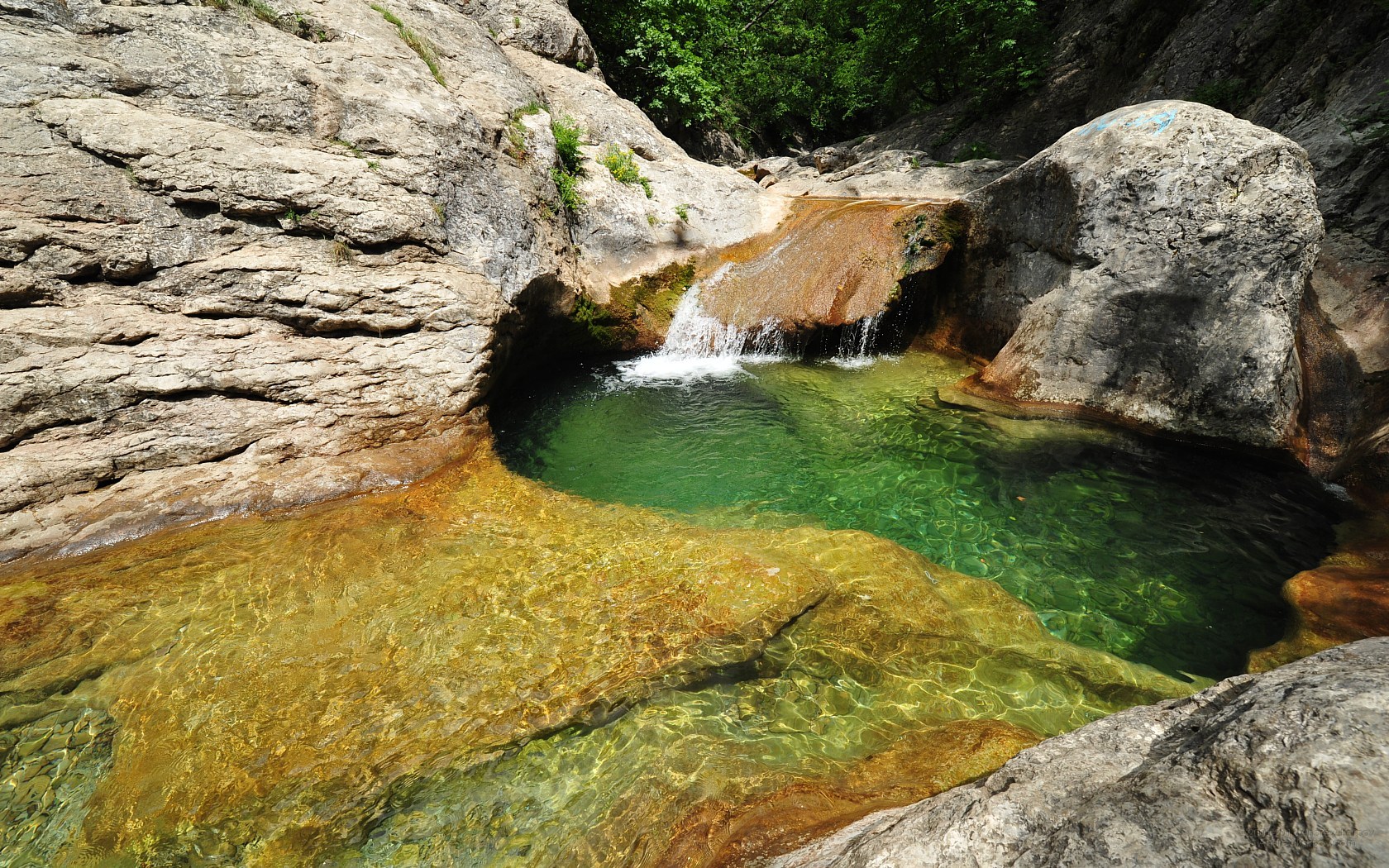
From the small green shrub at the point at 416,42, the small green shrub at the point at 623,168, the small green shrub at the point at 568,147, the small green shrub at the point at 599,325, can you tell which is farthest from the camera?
the small green shrub at the point at 623,168

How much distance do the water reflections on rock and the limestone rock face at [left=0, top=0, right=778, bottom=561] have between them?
0.87m

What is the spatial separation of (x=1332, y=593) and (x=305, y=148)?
33.4 ft

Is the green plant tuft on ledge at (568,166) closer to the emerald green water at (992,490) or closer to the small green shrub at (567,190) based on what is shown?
the small green shrub at (567,190)

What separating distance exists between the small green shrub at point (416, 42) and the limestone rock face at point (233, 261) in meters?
0.15

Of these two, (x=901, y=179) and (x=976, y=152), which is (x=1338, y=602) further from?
(x=976, y=152)

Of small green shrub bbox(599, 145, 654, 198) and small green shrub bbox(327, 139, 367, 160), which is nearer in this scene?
small green shrub bbox(327, 139, 367, 160)

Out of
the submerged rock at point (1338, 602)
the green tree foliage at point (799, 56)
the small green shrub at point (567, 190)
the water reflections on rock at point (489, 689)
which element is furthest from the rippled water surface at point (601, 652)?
the green tree foliage at point (799, 56)

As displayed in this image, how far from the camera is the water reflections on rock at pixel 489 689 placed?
275 cm

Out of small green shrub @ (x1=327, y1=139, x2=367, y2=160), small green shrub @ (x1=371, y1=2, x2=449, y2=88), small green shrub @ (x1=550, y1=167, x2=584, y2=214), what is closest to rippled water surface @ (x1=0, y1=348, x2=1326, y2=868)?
small green shrub @ (x1=327, y1=139, x2=367, y2=160)

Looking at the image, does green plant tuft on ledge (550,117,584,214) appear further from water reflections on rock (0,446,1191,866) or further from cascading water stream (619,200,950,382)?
water reflections on rock (0,446,1191,866)

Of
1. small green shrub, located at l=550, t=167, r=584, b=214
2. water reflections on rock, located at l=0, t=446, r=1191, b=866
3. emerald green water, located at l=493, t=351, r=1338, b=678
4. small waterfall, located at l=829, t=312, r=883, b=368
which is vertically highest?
small green shrub, located at l=550, t=167, r=584, b=214

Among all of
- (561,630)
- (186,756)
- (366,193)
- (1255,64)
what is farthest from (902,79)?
(186,756)

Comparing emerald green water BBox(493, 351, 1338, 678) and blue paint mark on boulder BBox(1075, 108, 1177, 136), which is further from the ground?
blue paint mark on boulder BBox(1075, 108, 1177, 136)

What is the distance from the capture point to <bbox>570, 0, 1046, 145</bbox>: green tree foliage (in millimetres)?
14820
